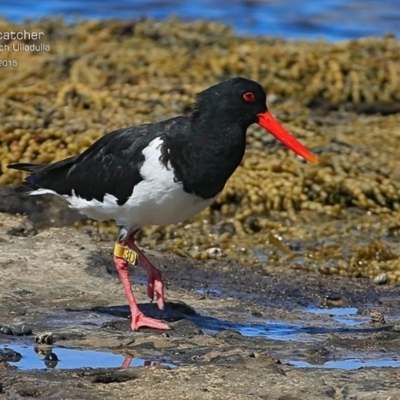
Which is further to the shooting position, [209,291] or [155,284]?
[209,291]

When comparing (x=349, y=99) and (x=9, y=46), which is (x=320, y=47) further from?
(x=9, y=46)

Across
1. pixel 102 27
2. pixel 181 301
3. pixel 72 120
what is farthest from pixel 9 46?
pixel 181 301

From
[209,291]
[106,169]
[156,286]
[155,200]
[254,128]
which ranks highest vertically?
[254,128]

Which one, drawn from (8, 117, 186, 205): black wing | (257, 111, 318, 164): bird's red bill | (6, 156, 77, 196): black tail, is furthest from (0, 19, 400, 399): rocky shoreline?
(257, 111, 318, 164): bird's red bill

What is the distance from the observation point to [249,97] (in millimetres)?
6086

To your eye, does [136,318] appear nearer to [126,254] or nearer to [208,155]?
[126,254]

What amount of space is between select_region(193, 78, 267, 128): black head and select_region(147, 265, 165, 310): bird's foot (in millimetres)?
937

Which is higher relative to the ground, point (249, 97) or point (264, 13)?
point (264, 13)

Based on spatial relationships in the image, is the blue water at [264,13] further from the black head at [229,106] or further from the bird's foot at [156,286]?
the bird's foot at [156,286]

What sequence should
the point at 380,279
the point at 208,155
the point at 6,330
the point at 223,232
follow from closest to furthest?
1. the point at 6,330
2. the point at 208,155
3. the point at 380,279
4. the point at 223,232

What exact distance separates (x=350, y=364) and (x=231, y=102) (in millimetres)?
1687

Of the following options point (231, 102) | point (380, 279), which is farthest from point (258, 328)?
point (380, 279)

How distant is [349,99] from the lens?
11.7 metres

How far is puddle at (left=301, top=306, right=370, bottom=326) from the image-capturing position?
6.39 meters
